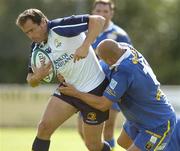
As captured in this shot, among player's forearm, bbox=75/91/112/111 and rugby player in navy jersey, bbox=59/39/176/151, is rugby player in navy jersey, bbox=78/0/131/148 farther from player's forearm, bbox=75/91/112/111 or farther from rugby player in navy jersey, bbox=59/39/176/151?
Answer: player's forearm, bbox=75/91/112/111

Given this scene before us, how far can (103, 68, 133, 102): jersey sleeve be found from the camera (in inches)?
314

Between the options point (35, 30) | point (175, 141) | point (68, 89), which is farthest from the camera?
point (175, 141)

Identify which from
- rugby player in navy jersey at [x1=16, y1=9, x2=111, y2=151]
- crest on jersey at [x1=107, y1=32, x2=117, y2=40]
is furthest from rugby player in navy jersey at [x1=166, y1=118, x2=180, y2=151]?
crest on jersey at [x1=107, y1=32, x2=117, y2=40]

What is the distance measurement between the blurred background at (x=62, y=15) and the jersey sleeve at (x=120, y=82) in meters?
10.5

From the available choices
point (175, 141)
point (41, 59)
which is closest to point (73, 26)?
point (41, 59)

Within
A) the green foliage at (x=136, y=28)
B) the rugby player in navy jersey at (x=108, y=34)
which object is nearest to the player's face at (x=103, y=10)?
the rugby player in navy jersey at (x=108, y=34)

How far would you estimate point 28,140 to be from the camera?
594 inches

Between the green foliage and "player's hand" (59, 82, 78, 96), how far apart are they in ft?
60.5

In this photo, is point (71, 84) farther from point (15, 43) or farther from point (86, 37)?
point (15, 43)

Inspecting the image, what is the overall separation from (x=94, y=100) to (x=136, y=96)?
0.47m

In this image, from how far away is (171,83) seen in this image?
32.1m

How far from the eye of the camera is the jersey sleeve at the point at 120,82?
7.98m

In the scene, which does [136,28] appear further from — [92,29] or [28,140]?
[92,29]

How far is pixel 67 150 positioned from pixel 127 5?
23297 mm
